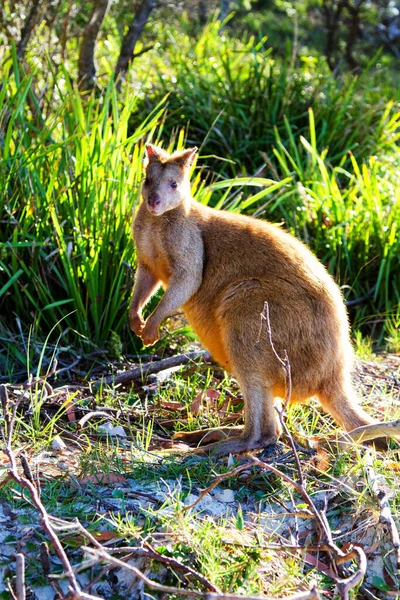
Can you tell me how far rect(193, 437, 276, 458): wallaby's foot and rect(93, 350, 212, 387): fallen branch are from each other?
2.67 feet

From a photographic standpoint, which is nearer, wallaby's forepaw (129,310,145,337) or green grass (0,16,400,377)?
wallaby's forepaw (129,310,145,337)

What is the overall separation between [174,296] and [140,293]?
291 mm

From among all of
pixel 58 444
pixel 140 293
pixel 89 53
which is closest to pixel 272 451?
pixel 58 444

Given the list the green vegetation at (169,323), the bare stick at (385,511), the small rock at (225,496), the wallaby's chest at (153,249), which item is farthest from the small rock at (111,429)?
the bare stick at (385,511)

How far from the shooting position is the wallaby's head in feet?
13.1

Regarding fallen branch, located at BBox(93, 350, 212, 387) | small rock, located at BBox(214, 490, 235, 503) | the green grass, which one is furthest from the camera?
the green grass

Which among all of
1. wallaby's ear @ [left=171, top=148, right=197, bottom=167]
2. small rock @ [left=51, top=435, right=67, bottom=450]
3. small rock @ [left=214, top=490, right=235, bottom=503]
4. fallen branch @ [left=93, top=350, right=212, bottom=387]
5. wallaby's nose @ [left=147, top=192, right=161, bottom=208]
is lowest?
fallen branch @ [left=93, top=350, right=212, bottom=387]

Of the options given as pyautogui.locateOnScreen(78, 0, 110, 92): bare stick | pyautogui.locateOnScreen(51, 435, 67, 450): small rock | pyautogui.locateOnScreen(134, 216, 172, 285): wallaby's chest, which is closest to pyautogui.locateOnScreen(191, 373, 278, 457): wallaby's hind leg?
pyautogui.locateOnScreen(51, 435, 67, 450): small rock

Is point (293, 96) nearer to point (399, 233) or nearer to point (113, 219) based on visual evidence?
point (399, 233)

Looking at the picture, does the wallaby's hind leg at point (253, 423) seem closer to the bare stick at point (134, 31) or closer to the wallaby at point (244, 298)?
the wallaby at point (244, 298)

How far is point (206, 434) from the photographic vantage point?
3887mm

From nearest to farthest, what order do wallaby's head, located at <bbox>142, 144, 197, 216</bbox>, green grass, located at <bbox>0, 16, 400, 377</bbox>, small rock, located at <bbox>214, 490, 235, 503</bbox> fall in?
1. small rock, located at <bbox>214, 490, 235, 503</bbox>
2. wallaby's head, located at <bbox>142, 144, 197, 216</bbox>
3. green grass, located at <bbox>0, 16, 400, 377</bbox>

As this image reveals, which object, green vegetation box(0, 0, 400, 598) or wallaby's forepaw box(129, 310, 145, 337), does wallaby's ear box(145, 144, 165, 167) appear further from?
wallaby's forepaw box(129, 310, 145, 337)

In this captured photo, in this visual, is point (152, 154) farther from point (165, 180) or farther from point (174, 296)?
point (174, 296)
